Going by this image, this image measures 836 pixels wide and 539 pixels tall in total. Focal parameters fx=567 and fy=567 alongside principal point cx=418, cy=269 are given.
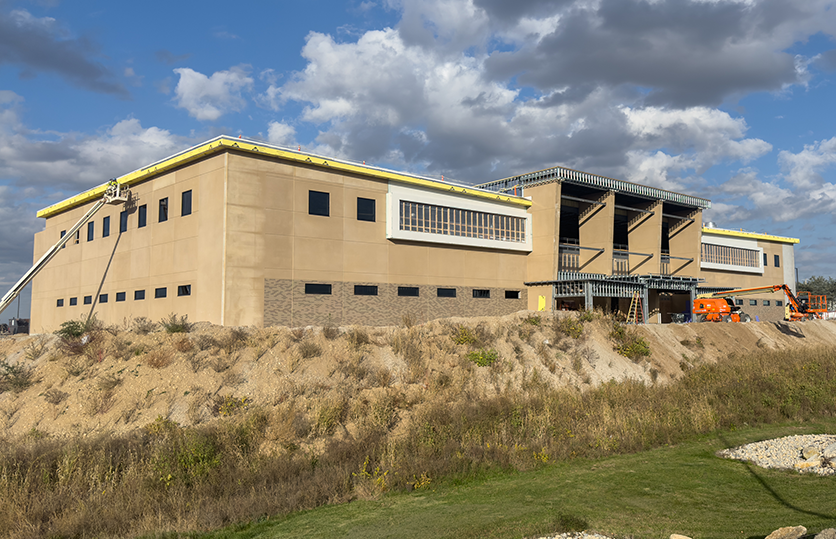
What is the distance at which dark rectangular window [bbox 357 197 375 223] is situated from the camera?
31953 millimetres

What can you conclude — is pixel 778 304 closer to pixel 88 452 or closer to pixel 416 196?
pixel 416 196

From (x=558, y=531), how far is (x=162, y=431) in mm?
11798

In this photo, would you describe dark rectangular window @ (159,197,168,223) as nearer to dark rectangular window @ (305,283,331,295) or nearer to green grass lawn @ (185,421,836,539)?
dark rectangular window @ (305,283,331,295)

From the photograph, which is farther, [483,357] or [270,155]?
[270,155]

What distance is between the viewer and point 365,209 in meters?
32.2

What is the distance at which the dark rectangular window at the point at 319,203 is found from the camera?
3022 centimetres

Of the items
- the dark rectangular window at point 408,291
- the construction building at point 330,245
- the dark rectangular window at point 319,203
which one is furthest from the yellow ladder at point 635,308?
the dark rectangular window at point 319,203

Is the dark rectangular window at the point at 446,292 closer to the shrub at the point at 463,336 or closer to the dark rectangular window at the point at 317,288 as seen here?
the dark rectangular window at the point at 317,288

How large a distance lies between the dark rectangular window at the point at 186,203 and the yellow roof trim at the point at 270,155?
5.56ft

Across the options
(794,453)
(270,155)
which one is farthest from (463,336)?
(794,453)

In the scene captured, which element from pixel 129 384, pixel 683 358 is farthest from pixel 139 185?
pixel 683 358

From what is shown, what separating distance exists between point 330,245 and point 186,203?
26.6 ft

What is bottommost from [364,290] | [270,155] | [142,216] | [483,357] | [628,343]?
[483,357]

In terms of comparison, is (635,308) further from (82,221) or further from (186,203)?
(82,221)
